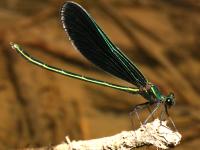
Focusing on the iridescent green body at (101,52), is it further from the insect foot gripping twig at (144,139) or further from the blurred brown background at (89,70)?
the blurred brown background at (89,70)

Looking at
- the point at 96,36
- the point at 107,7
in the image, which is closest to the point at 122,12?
the point at 107,7

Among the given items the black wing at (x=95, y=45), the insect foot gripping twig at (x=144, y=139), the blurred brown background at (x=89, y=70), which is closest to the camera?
the insect foot gripping twig at (x=144, y=139)

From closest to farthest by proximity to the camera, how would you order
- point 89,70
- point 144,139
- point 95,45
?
1. point 144,139
2. point 95,45
3. point 89,70

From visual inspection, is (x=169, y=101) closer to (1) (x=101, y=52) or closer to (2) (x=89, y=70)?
(1) (x=101, y=52)

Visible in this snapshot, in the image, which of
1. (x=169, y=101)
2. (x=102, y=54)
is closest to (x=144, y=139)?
(x=169, y=101)

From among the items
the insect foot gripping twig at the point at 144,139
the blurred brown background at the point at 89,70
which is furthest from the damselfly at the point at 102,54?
the blurred brown background at the point at 89,70

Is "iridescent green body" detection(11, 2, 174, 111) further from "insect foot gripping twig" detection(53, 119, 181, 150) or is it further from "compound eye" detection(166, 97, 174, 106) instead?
"insect foot gripping twig" detection(53, 119, 181, 150)
